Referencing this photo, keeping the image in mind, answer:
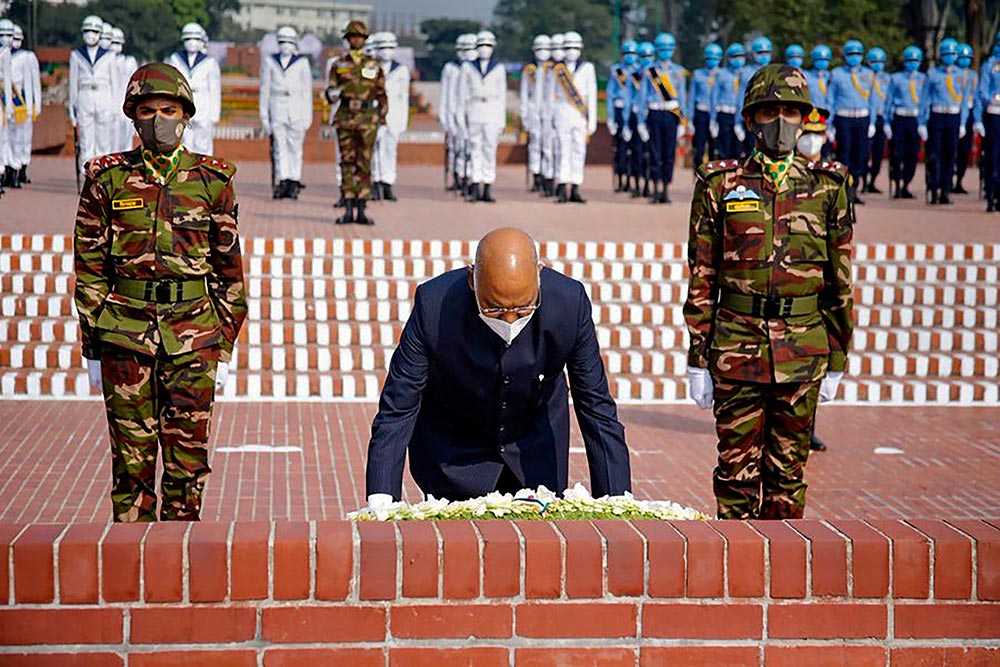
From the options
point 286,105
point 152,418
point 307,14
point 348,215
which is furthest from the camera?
point 307,14

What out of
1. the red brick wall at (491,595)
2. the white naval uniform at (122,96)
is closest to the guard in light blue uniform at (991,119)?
the white naval uniform at (122,96)

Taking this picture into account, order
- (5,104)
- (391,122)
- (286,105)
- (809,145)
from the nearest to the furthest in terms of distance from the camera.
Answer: (809,145), (286,105), (5,104), (391,122)

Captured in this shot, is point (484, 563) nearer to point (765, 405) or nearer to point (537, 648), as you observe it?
point (537, 648)

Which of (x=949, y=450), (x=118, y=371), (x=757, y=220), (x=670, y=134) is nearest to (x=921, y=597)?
(x=757, y=220)

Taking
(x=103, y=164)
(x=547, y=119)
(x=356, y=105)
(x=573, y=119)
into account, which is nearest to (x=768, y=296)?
(x=103, y=164)

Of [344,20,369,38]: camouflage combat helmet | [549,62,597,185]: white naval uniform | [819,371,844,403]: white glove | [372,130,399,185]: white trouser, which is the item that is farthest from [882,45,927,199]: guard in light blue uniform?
[819,371,844,403]: white glove

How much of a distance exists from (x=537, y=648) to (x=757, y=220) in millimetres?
2933

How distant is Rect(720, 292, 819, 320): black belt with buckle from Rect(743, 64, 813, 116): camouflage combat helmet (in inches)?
26.3

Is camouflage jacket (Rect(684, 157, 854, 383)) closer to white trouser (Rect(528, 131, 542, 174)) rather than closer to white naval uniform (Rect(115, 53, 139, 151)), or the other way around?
white naval uniform (Rect(115, 53, 139, 151))

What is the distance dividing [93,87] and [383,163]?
11.4 feet

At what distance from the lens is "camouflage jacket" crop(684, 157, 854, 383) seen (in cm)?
569

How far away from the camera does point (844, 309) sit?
582cm

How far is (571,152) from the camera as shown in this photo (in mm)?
19062

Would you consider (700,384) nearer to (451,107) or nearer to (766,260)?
(766,260)
